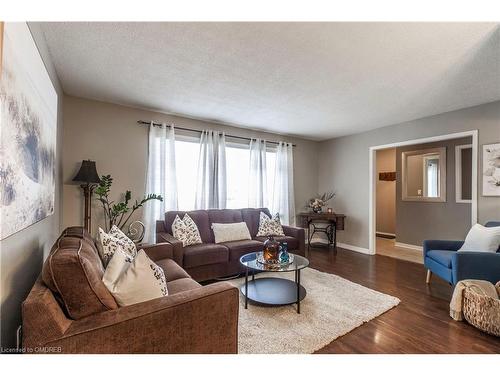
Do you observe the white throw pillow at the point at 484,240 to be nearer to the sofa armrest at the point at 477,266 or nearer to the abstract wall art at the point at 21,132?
the sofa armrest at the point at 477,266

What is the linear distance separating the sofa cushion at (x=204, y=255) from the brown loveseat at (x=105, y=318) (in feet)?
5.33

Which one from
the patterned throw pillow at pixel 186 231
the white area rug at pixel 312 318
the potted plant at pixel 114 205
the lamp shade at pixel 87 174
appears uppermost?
the lamp shade at pixel 87 174

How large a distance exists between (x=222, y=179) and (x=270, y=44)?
2.51 meters

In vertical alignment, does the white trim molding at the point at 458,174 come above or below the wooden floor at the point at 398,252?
above

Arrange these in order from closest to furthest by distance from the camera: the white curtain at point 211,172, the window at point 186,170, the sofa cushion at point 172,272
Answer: the sofa cushion at point 172,272
the window at point 186,170
the white curtain at point 211,172

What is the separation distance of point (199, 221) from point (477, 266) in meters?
3.21

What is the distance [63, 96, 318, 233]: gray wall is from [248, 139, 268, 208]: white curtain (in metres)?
1.28

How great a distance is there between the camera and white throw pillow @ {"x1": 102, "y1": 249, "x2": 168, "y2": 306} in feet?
4.06

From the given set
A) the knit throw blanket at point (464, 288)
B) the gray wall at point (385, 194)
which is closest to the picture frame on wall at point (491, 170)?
the knit throw blanket at point (464, 288)

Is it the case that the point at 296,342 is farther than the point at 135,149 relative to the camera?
No

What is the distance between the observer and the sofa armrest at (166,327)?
3.34 feet

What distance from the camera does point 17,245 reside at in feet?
4.17
